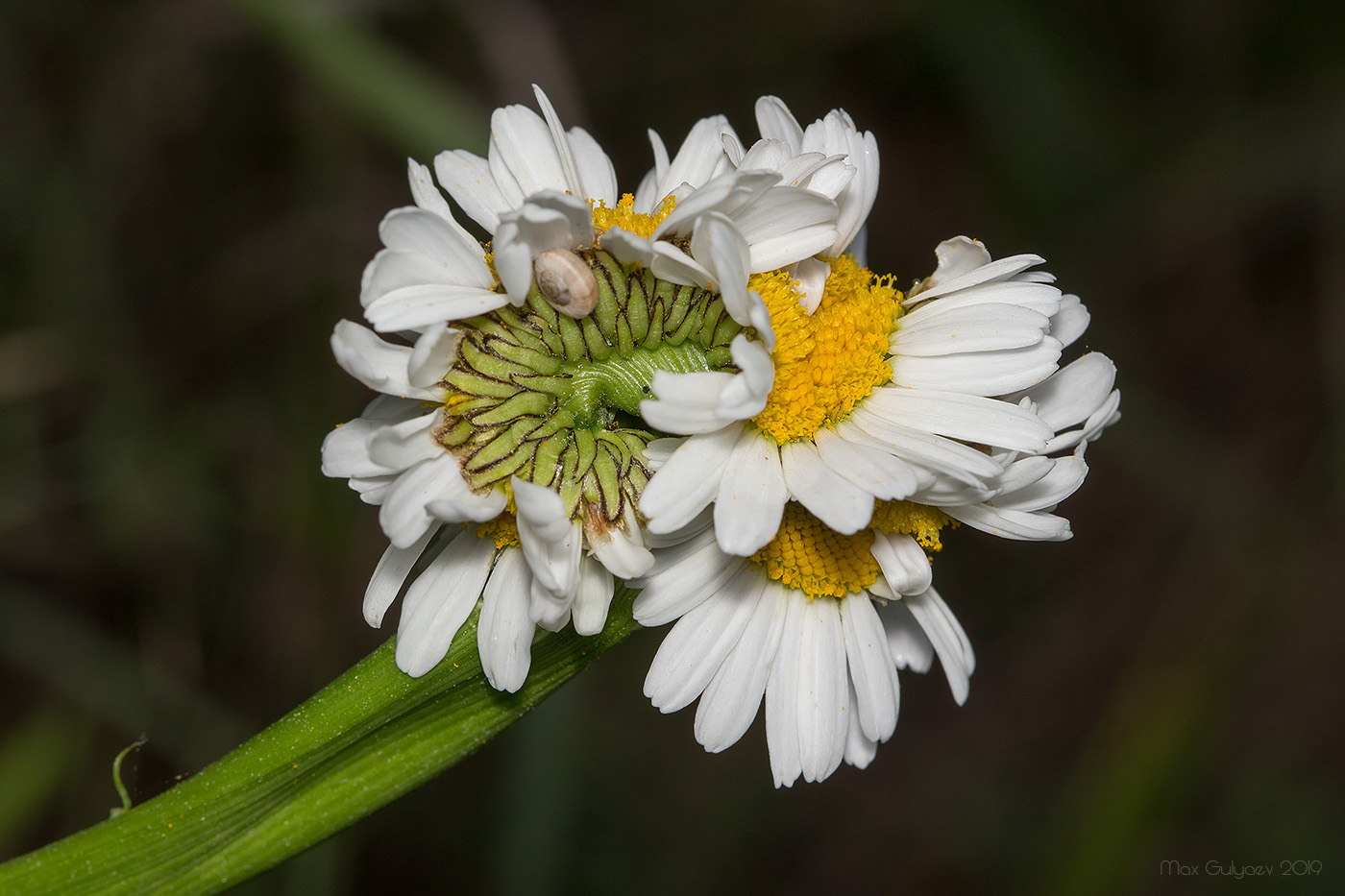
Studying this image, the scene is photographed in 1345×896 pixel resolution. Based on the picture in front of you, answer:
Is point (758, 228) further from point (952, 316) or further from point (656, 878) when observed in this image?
point (656, 878)

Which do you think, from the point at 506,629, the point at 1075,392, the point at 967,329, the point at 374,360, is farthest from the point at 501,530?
the point at 1075,392

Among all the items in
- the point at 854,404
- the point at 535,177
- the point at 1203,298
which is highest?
the point at 535,177

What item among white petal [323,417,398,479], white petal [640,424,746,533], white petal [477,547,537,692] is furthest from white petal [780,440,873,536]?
white petal [323,417,398,479]

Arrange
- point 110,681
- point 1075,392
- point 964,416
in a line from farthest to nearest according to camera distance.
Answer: point 110,681 < point 1075,392 < point 964,416

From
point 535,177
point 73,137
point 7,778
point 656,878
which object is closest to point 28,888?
point 535,177

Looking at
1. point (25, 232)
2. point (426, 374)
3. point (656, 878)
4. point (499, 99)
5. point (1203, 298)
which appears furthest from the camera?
point (1203, 298)

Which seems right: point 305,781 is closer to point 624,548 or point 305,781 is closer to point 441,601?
point 441,601
